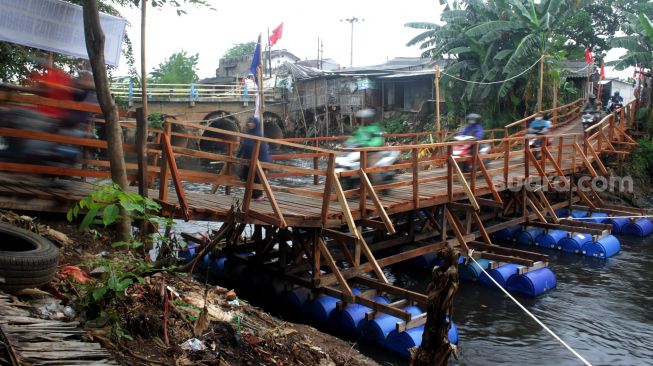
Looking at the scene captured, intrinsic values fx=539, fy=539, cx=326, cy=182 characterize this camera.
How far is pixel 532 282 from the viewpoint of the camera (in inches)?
386

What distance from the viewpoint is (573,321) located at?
29.3 feet

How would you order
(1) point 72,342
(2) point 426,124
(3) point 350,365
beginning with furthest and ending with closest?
(2) point 426,124 < (3) point 350,365 < (1) point 72,342

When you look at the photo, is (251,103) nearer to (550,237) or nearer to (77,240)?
(550,237)

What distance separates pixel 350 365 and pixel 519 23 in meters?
20.9

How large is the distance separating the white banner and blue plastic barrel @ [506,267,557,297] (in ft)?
25.6

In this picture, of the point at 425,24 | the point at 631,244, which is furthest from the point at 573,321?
the point at 425,24

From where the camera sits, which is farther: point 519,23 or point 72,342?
point 519,23

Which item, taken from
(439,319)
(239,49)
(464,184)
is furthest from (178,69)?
(439,319)

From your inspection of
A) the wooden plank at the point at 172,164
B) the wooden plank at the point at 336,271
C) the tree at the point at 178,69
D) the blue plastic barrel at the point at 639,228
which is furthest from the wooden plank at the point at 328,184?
the tree at the point at 178,69

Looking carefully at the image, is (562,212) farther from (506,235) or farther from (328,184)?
(328,184)

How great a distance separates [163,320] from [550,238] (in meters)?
11.0

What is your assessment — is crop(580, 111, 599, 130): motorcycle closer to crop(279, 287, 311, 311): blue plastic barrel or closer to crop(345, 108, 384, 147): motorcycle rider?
crop(345, 108, 384, 147): motorcycle rider

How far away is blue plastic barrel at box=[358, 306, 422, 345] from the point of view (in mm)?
7469

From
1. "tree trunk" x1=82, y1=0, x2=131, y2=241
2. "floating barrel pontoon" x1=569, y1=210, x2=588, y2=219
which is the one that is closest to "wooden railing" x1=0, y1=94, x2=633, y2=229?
"tree trunk" x1=82, y1=0, x2=131, y2=241
